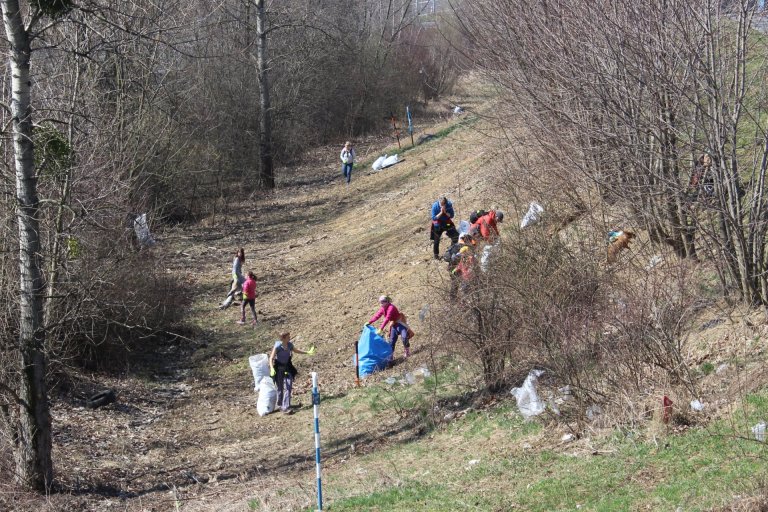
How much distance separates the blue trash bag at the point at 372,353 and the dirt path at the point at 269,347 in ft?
1.04

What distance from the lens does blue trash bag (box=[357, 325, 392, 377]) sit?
14.8 meters

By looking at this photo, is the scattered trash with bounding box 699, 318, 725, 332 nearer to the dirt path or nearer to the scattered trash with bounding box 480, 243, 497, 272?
the scattered trash with bounding box 480, 243, 497, 272

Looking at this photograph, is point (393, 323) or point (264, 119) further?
point (264, 119)

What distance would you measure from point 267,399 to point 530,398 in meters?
4.59

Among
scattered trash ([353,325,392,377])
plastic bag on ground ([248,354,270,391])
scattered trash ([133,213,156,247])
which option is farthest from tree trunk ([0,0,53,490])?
scattered trash ([133,213,156,247])

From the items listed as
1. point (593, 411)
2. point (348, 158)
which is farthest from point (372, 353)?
point (348, 158)

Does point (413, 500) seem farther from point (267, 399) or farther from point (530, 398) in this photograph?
point (267, 399)

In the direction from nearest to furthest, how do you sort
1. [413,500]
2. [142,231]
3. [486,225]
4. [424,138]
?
[413,500]
[486,225]
[142,231]
[424,138]

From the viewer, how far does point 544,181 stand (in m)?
15.0

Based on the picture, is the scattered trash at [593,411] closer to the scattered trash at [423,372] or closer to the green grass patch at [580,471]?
the green grass patch at [580,471]

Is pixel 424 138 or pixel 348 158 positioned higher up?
pixel 424 138

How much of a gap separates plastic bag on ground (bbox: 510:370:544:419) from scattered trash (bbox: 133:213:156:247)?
9.52m

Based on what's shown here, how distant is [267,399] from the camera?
1385cm

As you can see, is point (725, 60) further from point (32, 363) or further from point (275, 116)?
point (275, 116)
